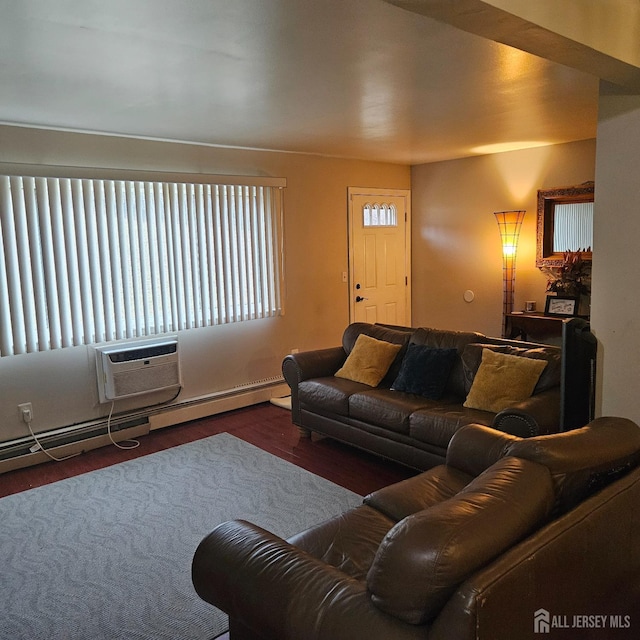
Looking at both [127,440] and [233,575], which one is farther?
[127,440]

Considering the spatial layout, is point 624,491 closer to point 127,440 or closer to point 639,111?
point 639,111

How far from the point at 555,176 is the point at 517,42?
3955 mm

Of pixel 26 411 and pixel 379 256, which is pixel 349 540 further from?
pixel 379 256

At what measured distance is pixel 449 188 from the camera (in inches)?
257

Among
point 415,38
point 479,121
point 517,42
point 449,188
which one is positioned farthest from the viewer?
point 449,188

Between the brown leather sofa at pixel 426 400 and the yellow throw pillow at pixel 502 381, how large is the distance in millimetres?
65

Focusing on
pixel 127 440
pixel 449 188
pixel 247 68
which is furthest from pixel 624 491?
pixel 449 188

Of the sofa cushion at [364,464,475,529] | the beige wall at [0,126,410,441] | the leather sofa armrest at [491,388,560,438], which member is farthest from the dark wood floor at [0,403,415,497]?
the sofa cushion at [364,464,475,529]

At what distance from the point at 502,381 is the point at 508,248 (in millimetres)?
2706

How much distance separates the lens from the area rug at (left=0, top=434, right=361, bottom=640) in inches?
96.0

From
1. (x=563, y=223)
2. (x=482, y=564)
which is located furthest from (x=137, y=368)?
(x=563, y=223)

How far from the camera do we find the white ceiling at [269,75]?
6.99ft

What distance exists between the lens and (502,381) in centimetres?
356

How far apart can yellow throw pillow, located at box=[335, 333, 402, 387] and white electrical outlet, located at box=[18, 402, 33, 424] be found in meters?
2.29
